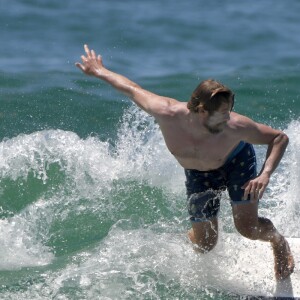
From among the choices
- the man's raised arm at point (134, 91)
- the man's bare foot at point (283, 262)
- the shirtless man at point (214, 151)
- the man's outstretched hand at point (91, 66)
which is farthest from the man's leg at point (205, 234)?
the man's outstretched hand at point (91, 66)

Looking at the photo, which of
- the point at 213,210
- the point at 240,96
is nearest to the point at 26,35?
the point at 240,96

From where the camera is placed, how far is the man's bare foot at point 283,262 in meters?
6.46

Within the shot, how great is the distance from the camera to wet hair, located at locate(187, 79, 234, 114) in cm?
571

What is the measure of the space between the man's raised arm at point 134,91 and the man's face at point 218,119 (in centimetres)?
34

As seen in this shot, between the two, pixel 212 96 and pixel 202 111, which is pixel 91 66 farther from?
pixel 212 96

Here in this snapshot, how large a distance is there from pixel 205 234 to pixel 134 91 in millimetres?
1208

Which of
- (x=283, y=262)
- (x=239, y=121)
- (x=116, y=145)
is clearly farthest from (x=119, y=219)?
(x=239, y=121)

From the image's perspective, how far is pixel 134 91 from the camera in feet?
20.5

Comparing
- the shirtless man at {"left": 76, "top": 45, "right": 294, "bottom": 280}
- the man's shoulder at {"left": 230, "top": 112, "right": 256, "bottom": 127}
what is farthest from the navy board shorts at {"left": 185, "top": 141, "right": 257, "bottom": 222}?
the man's shoulder at {"left": 230, "top": 112, "right": 256, "bottom": 127}

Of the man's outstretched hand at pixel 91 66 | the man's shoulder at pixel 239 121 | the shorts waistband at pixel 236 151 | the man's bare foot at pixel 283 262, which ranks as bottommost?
the man's bare foot at pixel 283 262

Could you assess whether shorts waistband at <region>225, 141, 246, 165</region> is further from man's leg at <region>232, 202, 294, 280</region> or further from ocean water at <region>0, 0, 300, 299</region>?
ocean water at <region>0, 0, 300, 299</region>

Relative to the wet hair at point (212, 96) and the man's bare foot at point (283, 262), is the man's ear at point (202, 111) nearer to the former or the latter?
the wet hair at point (212, 96)

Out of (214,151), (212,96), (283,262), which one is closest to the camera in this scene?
(212,96)

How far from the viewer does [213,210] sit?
648 centimetres
